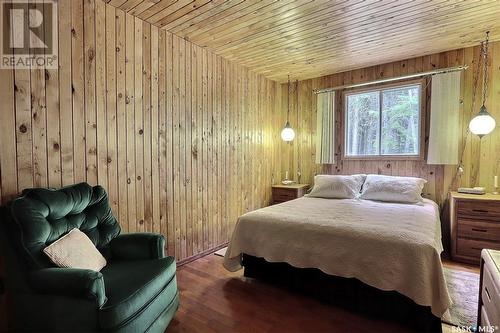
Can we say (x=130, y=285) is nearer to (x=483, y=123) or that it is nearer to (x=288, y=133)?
(x=288, y=133)

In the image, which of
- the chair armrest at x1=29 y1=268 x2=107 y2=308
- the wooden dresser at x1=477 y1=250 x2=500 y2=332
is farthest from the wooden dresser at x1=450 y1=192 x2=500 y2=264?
the chair armrest at x1=29 y1=268 x2=107 y2=308

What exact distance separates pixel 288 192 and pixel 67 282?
3.50 m

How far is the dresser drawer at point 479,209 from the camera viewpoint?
2830 millimetres

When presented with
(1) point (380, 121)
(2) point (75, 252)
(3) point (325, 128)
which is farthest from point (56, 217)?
(1) point (380, 121)

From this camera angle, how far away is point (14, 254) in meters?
1.55

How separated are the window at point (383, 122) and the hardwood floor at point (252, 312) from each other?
2.60m

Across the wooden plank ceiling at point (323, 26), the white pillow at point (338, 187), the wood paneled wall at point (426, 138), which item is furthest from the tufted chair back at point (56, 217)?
the wood paneled wall at point (426, 138)

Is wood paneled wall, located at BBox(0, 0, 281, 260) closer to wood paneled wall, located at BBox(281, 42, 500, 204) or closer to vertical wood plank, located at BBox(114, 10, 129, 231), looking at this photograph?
vertical wood plank, located at BBox(114, 10, 129, 231)

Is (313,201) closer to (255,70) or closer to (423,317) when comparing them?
(423,317)

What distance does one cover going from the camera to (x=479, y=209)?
2908 millimetres

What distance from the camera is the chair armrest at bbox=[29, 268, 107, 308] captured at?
138 cm

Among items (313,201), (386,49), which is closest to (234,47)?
(386,49)

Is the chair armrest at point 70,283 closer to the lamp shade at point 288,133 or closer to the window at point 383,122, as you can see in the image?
the lamp shade at point 288,133

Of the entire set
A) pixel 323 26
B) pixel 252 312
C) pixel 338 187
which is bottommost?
pixel 252 312
